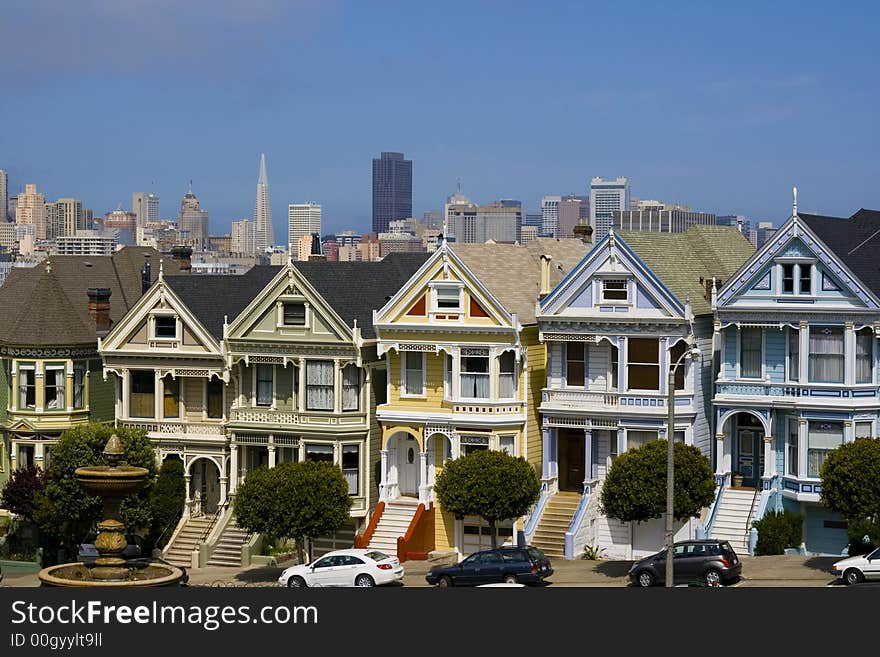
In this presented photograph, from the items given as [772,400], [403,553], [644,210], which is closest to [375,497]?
[403,553]

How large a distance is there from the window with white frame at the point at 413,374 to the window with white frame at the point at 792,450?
1232 cm

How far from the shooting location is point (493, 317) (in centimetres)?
5881

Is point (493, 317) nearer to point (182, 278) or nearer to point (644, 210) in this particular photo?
point (182, 278)

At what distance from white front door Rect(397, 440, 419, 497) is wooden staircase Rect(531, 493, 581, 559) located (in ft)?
16.9

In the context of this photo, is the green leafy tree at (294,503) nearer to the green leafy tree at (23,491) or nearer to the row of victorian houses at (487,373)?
the row of victorian houses at (487,373)

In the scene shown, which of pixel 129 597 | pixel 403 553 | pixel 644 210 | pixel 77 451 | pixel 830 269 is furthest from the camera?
pixel 644 210

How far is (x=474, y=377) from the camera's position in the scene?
5953 cm

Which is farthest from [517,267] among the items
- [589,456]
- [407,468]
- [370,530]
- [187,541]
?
[187,541]

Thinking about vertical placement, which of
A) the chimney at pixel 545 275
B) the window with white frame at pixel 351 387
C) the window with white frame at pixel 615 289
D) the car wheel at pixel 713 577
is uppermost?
the chimney at pixel 545 275

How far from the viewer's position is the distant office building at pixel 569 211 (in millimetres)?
102750

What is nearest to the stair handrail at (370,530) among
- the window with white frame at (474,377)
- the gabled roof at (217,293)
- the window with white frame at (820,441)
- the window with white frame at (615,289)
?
the window with white frame at (474,377)

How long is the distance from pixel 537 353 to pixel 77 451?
16370mm

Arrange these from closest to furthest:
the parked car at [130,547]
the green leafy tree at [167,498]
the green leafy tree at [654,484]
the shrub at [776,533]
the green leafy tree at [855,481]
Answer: the green leafy tree at [855,481] → the green leafy tree at [654,484] → the parked car at [130,547] → the shrub at [776,533] → the green leafy tree at [167,498]

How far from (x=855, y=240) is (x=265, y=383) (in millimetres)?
20713
